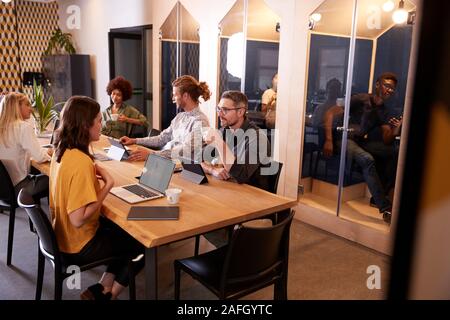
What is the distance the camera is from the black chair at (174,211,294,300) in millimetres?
1696

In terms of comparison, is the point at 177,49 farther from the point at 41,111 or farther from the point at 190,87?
the point at 190,87

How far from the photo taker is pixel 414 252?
40 cm

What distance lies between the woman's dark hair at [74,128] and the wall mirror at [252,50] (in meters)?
2.53

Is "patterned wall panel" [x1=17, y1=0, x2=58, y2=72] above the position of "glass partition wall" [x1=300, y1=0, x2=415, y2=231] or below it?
above

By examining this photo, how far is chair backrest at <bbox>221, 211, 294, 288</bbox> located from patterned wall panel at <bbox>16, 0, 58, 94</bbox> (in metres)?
7.48

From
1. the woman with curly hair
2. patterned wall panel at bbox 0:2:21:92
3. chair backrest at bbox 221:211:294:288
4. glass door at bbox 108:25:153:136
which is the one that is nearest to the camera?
chair backrest at bbox 221:211:294:288

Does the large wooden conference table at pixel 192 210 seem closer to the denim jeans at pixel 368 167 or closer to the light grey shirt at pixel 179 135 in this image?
the light grey shirt at pixel 179 135

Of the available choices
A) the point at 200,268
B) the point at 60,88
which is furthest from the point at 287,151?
the point at 60,88

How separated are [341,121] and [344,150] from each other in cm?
26

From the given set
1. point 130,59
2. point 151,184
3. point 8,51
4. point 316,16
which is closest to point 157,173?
point 151,184

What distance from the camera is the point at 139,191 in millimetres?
2271

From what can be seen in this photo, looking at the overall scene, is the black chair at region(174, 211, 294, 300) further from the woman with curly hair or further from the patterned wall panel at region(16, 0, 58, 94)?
the patterned wall panel at region(16, 0, 58, 94)

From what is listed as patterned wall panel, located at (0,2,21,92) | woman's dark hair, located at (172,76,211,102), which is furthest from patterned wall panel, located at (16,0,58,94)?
woman's dark hair, located at (172,76,211,102)

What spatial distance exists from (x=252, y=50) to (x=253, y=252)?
9.94 feet
